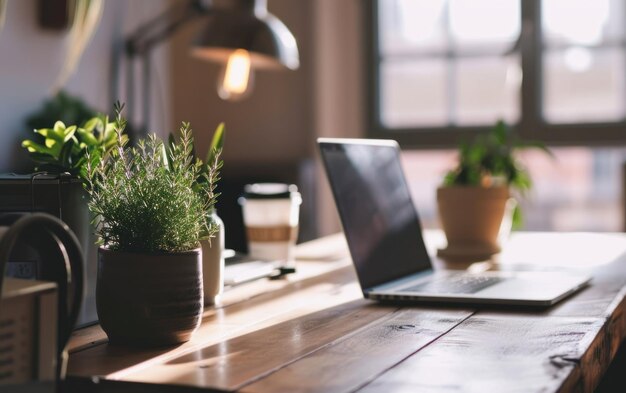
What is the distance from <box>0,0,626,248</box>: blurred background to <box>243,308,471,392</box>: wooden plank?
304 centimetres

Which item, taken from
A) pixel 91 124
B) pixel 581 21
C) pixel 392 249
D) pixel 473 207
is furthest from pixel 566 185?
pixel 91 124

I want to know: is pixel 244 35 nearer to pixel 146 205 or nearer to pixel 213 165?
pixel 213 165

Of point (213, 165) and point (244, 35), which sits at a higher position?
point (244, 35)

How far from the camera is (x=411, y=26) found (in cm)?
459

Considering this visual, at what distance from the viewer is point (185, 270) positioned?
870 millimetres

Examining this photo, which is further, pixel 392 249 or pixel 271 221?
pixel 271 221

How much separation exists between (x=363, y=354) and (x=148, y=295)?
8.9 inches

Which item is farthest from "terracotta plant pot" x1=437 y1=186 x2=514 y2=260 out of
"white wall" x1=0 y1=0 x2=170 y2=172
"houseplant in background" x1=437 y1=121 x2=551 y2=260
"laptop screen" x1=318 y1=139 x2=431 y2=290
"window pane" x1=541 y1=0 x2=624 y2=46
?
"window pane" x1=541 y1=0 x2=624 y2=46

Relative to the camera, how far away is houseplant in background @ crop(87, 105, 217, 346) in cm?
86

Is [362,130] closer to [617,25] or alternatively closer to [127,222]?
[617,25]

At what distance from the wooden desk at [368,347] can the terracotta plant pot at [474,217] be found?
20.4 inches

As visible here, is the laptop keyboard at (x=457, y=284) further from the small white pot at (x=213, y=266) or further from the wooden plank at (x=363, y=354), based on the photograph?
the small white pot at (x=213, y=266)

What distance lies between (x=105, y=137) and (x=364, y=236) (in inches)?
17.6

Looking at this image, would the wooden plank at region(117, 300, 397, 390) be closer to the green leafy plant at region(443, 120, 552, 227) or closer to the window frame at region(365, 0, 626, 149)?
the green leafy plant at region(443, 120, 552, 227)
